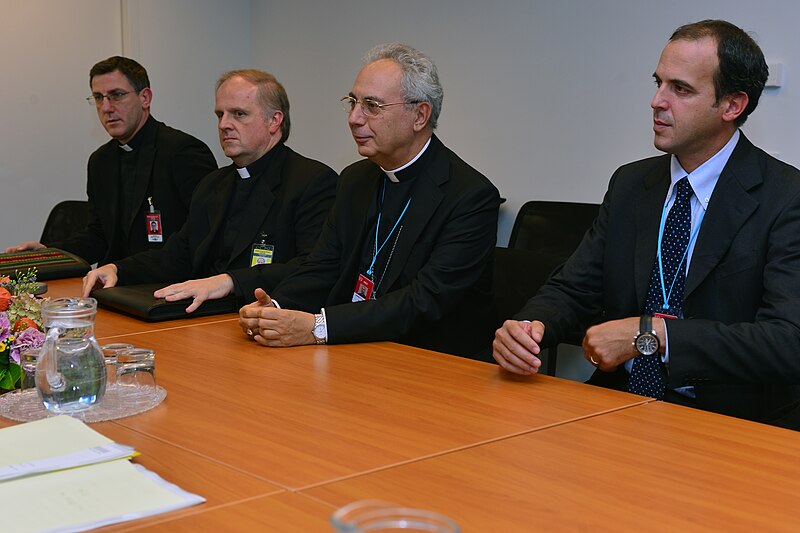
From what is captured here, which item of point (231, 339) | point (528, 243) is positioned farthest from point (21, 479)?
point (528, 243)

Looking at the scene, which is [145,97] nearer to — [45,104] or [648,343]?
[45,104]

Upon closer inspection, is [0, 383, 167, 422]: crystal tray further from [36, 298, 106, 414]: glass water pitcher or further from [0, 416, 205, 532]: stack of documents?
[0, 416, 205, 532]: stack of documents

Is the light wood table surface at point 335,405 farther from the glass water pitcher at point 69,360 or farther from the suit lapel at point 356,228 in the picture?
the suit lapel at point 356,228

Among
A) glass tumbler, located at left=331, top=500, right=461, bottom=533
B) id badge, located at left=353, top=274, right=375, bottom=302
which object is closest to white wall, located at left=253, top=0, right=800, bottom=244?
id badge, located at left=353, top=274, right=375, bottom=302

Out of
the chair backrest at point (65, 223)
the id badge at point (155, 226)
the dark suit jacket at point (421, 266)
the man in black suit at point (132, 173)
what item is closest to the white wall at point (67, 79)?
the chair backrest at point (65, 223)

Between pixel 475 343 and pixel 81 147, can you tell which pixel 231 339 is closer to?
pixel 475 343

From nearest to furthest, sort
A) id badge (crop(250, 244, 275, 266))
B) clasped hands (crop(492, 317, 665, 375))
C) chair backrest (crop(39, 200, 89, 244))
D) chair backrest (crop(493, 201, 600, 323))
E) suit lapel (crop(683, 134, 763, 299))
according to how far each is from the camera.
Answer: clasped hands (crop(492, 317, 665, 375))
suit lapel (crop(683, 134, 763, 299))
chair backrest (crop(493, 201, 600, 323))
id badge (crop(250, 244, 275, 266))
chair backrest (crop(39, 200, 89, 244))

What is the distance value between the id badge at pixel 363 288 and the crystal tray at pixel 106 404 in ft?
3.89

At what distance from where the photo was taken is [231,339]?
8.96 feet

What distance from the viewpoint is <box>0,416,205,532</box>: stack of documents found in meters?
1.34

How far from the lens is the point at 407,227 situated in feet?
10.5

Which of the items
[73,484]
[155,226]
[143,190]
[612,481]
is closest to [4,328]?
[73,484]

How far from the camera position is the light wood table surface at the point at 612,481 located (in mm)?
1408

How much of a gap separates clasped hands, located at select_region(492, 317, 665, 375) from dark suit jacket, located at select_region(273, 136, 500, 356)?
1.80 feet
